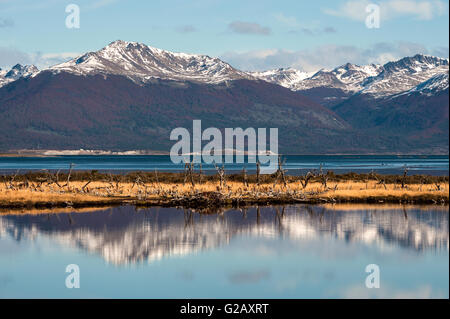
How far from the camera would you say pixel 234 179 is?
82938 millimetres

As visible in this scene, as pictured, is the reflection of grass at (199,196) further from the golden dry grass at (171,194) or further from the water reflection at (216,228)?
the water reflection at (216,228)

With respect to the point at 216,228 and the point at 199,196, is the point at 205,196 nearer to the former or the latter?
the point at 199,196

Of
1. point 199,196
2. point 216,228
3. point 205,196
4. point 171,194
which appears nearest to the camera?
point 216,228

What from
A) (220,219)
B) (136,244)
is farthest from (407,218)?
(136,244)

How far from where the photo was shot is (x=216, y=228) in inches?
1809

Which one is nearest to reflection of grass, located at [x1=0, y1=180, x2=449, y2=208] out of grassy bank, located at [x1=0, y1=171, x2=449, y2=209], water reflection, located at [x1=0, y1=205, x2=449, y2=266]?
grassy bank, located at [x1=0, y1=171, x2=449, y2=209]

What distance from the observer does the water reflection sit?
1559 inches

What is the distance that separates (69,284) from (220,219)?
20930 millimetres

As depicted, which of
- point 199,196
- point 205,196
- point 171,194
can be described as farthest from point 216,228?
point 171,194

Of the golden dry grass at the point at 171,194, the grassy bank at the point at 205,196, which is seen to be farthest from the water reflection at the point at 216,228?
the golden dry grass at the point at 171,194

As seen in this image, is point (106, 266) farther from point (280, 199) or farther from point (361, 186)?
point (361, 186)

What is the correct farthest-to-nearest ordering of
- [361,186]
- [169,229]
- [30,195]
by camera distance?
[361,186] < [30,195] < [169,229]

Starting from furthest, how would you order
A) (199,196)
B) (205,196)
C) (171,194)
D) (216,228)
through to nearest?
(171,194) < (199,196) < (205,196) < (216,228)
